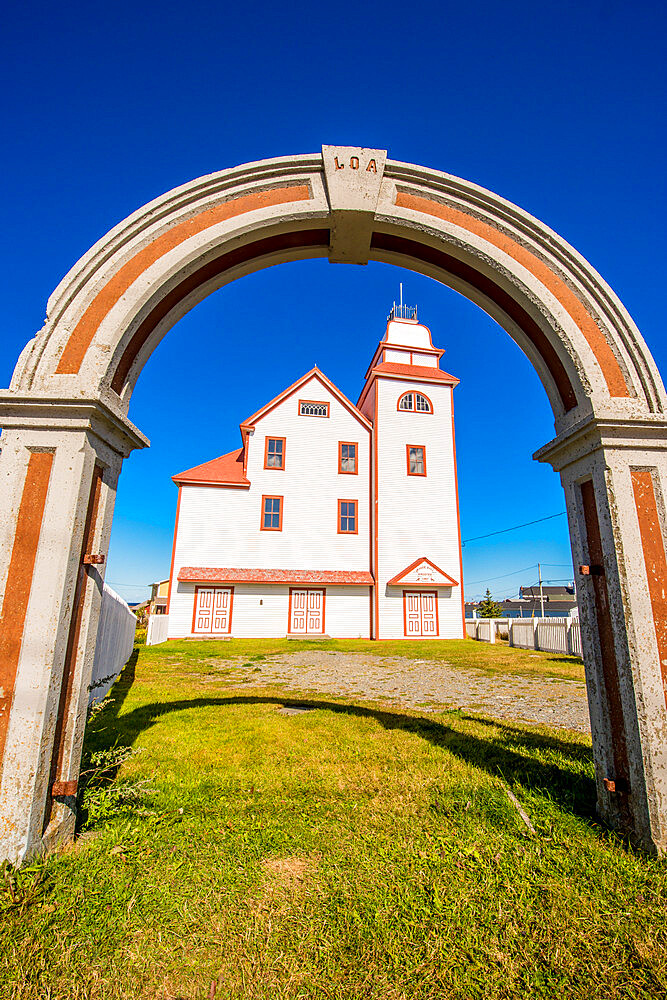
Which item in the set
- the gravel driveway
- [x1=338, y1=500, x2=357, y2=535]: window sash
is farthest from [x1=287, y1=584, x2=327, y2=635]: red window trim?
the gravel driveway

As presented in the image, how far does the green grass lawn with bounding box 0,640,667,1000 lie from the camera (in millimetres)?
2156

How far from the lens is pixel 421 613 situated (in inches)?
809

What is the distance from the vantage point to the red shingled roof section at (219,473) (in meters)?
20.1

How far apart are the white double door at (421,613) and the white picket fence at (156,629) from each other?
9905mm

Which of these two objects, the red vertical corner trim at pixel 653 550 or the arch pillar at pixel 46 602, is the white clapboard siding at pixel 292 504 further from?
the red vertical corner trim at pixel 653 550

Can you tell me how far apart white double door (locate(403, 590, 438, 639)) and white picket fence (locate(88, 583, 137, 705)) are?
12.6 meters

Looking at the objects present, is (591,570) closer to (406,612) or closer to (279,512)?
(406,612)

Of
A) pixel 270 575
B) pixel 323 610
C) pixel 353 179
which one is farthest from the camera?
pixel 323 610

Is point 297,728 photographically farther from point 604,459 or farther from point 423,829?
point 604,459

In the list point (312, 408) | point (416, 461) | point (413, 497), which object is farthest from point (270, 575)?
point (416, 461)

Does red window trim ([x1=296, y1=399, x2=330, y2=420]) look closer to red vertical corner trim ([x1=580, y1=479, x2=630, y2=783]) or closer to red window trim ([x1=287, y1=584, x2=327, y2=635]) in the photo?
red window trim ([x1=287, y1=584, x2=327, y2=635])

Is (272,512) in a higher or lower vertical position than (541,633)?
higher

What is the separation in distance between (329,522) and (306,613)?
13.4 ft

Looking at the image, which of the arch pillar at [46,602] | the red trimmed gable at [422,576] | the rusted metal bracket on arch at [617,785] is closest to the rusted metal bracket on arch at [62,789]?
the arch pillar at [46,602]
